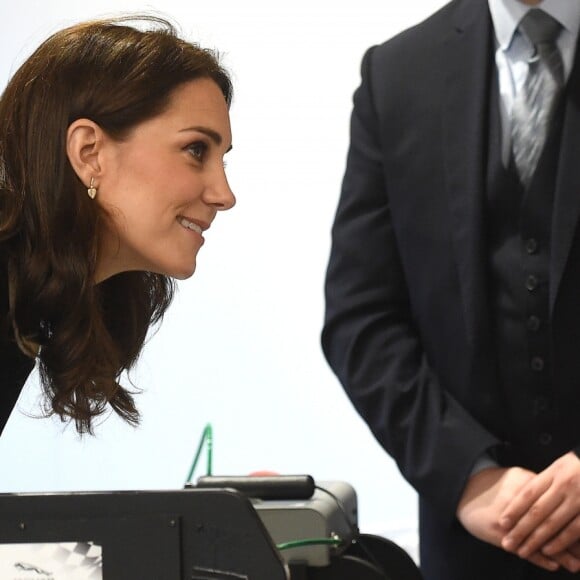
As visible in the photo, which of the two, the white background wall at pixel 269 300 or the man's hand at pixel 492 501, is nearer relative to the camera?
the man's hand at pixel 492 501

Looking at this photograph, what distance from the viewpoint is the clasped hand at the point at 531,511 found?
150 cm

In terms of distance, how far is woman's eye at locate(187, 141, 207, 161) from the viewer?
1.62 metres

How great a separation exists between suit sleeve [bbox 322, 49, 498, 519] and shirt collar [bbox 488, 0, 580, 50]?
0.20 m

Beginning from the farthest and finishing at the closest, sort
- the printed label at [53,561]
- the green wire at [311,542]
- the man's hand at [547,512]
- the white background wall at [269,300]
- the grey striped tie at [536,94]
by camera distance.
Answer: the white background wall at [269,300] → the grey striped tie at [536,94] → the man's hand at [547,512] → the green wire at [311,542] → the printed label at [53,561]

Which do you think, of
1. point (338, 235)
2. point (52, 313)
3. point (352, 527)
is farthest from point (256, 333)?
point (352, 527)

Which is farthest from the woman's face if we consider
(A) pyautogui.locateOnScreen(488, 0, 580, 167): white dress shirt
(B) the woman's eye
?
(A) pyautogui.locateOnScreen(488, 0, 580, 167): white dress shirt

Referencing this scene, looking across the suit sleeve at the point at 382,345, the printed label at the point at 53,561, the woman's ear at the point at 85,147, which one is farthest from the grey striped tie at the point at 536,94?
the printed label at the point at 53,561

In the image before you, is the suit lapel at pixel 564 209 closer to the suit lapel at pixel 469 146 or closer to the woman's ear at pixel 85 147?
the suit lapel at pixel 469 146

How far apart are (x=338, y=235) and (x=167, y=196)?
0.26m

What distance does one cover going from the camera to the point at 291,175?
2.58 metres

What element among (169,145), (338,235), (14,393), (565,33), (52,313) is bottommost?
(14,393)

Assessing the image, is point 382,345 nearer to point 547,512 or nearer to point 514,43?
point 547,512

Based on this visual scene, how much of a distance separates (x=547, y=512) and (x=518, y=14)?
2.08 feet

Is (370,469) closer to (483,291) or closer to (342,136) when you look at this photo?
(342,136)
